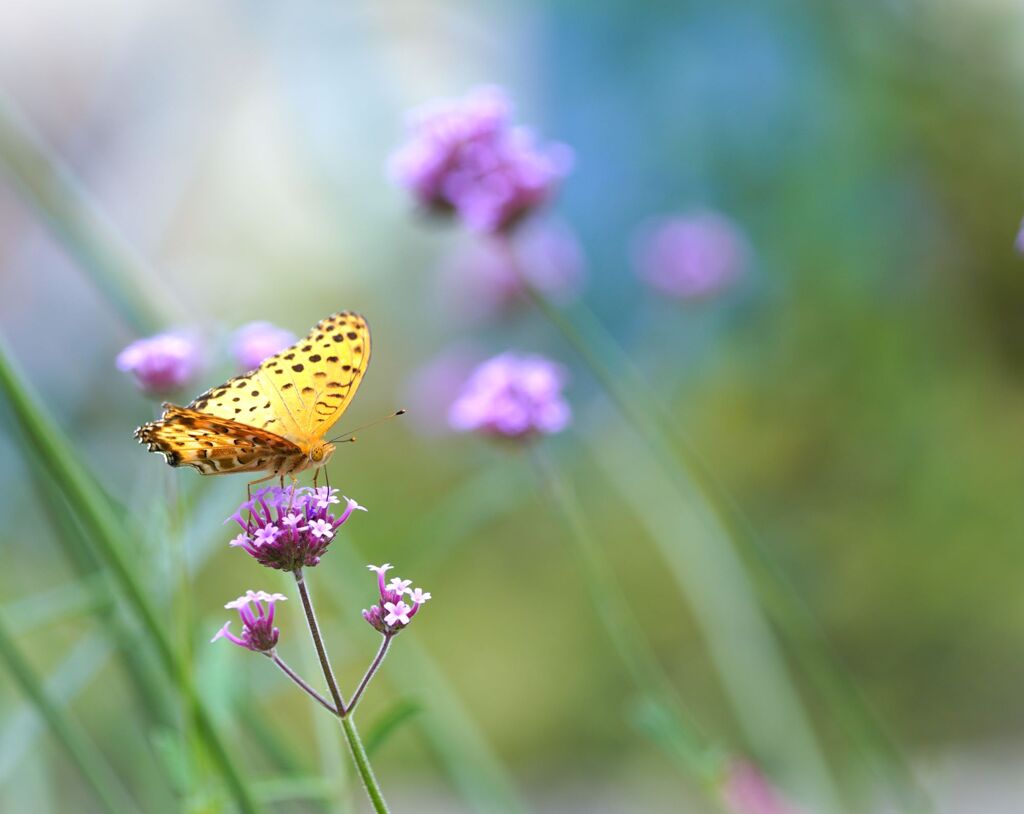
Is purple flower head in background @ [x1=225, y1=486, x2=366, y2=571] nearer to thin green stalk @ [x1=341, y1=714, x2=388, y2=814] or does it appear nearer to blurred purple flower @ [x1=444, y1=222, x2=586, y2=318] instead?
thin green stalk @ [x1=341, y1=714, x2=388, y2=814]

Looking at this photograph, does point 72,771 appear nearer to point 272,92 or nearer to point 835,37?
point 272,92

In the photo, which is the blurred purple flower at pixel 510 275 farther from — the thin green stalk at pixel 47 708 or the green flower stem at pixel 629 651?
the thin green stalk at pixel 47 708

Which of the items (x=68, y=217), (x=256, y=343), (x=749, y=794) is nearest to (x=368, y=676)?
(x=256, y=343)

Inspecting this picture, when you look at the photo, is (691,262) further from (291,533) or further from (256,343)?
(291,533)

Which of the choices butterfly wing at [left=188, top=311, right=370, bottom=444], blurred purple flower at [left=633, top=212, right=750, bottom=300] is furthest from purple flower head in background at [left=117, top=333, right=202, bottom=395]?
blurred purple flower at [left=633, top=212, right=750, bottom=300]


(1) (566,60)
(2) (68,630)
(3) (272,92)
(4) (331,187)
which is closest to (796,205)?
(1) (566,60)

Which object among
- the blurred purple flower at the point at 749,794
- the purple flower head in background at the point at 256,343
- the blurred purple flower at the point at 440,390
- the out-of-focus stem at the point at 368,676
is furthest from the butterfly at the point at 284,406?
the blurred purple flower at the point at 440,390
